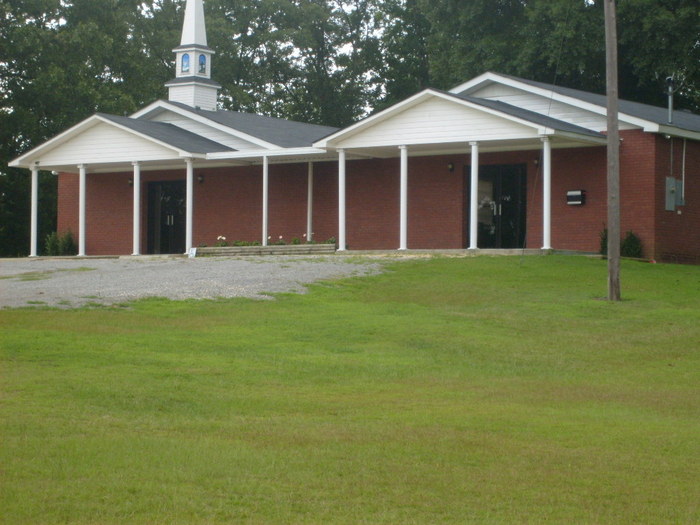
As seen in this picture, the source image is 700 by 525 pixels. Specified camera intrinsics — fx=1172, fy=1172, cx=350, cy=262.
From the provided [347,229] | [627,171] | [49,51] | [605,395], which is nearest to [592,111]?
[627,171]

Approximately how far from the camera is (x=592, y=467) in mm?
8961

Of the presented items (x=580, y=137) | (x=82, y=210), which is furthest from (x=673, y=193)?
(x=82, y=210)

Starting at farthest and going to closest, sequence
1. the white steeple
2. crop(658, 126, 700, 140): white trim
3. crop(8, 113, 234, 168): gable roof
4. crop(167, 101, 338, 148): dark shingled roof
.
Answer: the white steeple < crop(167, 101, 338, 148): dark shingled roof < crop(8, 113, 234, 168): gable roof < crop(658, 126, 700, 140): white trim

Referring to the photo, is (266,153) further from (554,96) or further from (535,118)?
(554,96)

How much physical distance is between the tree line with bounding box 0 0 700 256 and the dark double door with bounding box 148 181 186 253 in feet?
42.0

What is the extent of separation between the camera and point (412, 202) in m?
32.5

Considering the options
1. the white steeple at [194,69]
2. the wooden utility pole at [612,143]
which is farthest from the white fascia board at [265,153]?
the wooden utility pole at [612,143]

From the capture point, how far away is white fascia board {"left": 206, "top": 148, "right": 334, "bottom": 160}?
32.2 meters

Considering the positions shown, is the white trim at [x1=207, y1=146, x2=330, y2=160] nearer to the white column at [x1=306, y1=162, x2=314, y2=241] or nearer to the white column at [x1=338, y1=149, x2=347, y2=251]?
the white column at [x1=338, y1=149, x2=347, y2=251]

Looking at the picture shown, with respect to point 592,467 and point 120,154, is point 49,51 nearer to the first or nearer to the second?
point 120,154

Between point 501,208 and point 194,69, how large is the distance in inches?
512

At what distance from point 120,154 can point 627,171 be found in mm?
14623

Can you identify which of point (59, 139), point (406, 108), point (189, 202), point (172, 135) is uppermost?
point (406, 108)

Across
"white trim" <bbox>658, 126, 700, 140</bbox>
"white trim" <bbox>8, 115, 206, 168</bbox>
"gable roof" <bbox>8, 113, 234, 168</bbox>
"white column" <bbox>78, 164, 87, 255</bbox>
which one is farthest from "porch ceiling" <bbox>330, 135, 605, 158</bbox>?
"white column" <bbox>78, 164, 87, 255</bbox>
